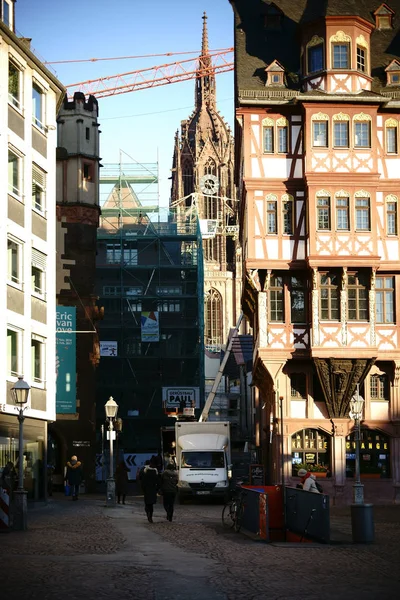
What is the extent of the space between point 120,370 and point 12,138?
4550cm

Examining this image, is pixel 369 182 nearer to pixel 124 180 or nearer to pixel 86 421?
pixel 86 421

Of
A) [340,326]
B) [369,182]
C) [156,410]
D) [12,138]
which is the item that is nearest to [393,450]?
[340,326]

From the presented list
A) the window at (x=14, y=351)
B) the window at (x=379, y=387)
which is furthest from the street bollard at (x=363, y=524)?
the window at (x=379, y=387)

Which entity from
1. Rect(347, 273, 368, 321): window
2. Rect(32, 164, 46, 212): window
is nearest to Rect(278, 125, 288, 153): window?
Rect(347, 273, 368, 321): window

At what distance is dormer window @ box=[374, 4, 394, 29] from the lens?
52.0 metres

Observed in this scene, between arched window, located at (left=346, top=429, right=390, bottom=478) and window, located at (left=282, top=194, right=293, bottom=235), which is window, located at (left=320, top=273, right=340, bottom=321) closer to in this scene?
window, located at (left=282, top=194, right=293, bottom=235)

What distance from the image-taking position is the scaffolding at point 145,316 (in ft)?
271

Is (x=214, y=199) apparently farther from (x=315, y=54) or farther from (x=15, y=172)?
(x=15, y=172)

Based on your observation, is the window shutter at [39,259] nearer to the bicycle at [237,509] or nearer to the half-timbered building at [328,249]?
the half-timbered building at [328,249]

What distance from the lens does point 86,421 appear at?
59719mm

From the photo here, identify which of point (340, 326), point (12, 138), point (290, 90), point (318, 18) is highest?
point (318, 18)

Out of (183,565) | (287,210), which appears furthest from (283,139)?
(183,565)

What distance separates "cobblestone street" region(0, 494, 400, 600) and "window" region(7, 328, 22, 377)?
9.57m

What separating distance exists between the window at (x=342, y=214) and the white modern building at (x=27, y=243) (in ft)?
38.6
